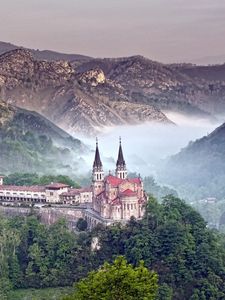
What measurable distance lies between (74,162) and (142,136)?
72.5 meters

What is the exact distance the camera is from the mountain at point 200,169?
142m

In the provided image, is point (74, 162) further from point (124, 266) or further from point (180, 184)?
point (124, 266)

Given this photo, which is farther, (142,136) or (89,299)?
(142,136)

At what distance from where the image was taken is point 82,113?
569ft

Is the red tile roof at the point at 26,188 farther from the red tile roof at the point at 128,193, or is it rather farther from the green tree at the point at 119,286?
the green tree at the point at 119,286

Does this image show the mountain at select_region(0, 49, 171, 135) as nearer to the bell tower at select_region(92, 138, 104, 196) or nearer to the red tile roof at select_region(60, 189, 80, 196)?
the red tile roof at select_region(60, 189, 80, 196)

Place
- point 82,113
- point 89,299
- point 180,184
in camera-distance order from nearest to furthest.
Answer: point 89,299
point 180,184
point 82,113

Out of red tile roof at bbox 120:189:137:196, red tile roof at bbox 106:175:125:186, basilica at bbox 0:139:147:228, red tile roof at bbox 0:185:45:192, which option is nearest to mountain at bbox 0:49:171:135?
red tile roof at bbox 0:185:45:192

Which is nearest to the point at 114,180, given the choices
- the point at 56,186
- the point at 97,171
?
the point at 97,171

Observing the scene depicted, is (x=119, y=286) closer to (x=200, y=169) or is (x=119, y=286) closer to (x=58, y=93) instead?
(x=200, y=169)

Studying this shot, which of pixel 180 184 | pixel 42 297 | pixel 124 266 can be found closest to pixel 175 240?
pixel 42 297

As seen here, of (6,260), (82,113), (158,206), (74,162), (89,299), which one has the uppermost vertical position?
(82,113)

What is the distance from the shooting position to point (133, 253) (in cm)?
6112

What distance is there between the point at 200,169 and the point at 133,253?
326 feet
